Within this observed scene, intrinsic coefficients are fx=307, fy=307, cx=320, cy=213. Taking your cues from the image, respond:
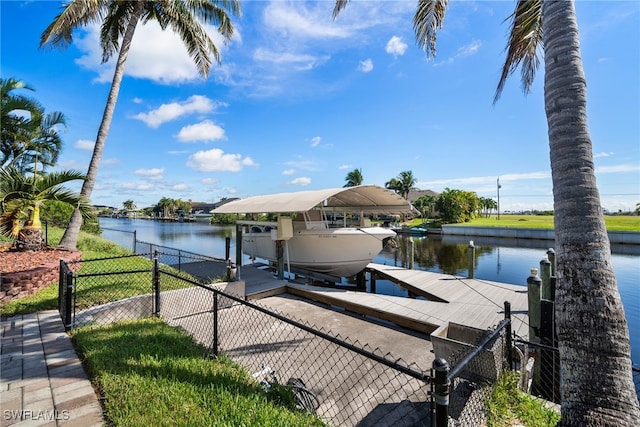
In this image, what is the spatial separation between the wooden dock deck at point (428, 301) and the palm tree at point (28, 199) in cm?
571

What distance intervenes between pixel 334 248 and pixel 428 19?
24.3ft

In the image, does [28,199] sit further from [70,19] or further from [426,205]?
[426,205]

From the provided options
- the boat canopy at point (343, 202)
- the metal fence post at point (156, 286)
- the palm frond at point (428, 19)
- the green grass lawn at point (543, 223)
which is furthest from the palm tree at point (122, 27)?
the green grass lawn at point (543, 223)

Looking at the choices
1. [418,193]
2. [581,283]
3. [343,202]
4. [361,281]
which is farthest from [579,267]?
[418,193]

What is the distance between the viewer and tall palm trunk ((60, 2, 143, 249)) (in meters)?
10.2

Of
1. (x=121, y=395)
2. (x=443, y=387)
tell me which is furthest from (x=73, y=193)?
(x=443, y=387)

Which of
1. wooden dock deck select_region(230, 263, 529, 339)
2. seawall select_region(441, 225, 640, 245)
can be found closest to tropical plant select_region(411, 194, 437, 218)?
seawall select_region(441, 225, 640, 245)

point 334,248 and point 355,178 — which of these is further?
point 355,178

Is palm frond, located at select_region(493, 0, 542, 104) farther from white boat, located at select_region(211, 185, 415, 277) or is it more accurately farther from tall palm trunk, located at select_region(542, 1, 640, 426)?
white boat, located at select_region(211, 185, 415, 277)

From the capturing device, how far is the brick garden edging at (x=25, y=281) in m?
6.18

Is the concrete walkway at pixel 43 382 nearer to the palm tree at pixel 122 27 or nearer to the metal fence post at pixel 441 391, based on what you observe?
the metal fence post at pixel 441 391

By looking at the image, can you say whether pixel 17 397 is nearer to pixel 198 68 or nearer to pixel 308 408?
pixel 308 408

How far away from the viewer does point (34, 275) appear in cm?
677

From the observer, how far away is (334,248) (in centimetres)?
1108
